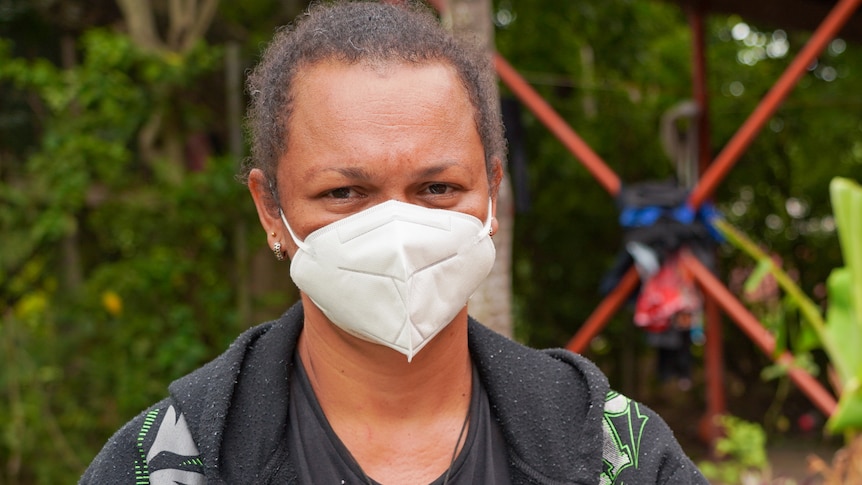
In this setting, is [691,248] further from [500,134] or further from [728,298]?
[500,134]

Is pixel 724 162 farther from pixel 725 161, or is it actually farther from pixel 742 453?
pixel 742 453

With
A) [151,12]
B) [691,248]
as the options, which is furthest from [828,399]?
[151,12]

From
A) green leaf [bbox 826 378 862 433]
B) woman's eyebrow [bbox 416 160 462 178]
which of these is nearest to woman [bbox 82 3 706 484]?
woman's eyebrow [bbox 416 160 462 178]

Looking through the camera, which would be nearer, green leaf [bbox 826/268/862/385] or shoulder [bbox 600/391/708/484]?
shoulder [bbox 600/391/708/484]

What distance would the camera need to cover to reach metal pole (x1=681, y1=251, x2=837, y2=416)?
14.1 ft

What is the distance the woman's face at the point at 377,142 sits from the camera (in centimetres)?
158

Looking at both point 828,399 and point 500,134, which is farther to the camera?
point 828,399

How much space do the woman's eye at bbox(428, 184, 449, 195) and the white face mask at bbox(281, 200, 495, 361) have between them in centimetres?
3

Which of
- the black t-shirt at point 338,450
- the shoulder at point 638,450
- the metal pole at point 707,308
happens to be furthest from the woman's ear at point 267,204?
the metal pole at point 707,308

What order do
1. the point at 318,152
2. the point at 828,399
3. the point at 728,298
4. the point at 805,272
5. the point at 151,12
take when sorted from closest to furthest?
the point at 318,152, the point at 828,399, the point at 728,298, the point at 151,12, the point at 805,272

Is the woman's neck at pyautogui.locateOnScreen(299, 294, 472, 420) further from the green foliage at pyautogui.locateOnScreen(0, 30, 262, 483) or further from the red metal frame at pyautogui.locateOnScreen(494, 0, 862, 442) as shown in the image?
the green foliage at pyautogui.locateOnScreen(0, 30, 262, 483)

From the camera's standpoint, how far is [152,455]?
1.59 metres

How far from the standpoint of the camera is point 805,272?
27.7 feet

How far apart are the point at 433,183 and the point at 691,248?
3.59 metres
